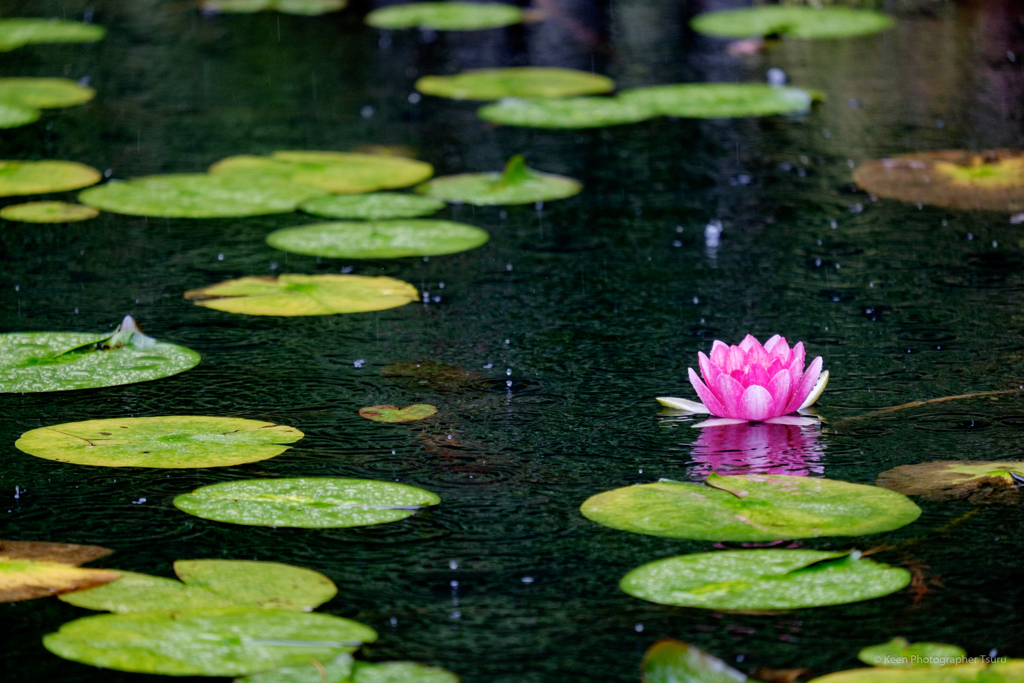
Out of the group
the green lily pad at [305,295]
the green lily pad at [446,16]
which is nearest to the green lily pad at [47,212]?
the green lily pad at [305,295]

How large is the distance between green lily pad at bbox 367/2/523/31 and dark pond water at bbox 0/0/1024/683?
0.67m

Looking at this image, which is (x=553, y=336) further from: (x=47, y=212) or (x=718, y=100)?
(x=718, y=100)

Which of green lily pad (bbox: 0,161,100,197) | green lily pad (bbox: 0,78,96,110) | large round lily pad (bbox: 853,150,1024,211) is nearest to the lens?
large round lily pad (bbox: 853,150,1024,211)

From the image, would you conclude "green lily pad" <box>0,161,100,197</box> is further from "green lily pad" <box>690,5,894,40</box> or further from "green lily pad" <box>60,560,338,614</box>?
"green lily pad" <box>690,5,894,40</box>

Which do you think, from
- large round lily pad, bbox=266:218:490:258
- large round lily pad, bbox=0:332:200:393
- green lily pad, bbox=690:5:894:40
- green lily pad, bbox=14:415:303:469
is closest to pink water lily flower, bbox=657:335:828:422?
green lily pad, bbox=14:415:303:469

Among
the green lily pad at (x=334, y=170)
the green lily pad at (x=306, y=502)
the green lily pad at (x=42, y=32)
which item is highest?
the green lily pad at (x=42, y=32)

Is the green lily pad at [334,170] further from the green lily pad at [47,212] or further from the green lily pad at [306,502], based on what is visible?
the green lily pad at [306,502]

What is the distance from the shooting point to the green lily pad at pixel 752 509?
200cm

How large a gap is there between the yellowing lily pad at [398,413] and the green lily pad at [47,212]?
1.62 metres

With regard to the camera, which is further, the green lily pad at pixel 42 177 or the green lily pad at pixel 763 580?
the green lily pad at pixel 42 177

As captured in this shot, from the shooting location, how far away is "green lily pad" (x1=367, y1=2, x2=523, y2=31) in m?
6.40

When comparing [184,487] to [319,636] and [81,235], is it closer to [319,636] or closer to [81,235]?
[319,636]

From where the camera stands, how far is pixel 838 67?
18.2ft

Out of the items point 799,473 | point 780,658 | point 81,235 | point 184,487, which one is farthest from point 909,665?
point 81,235
